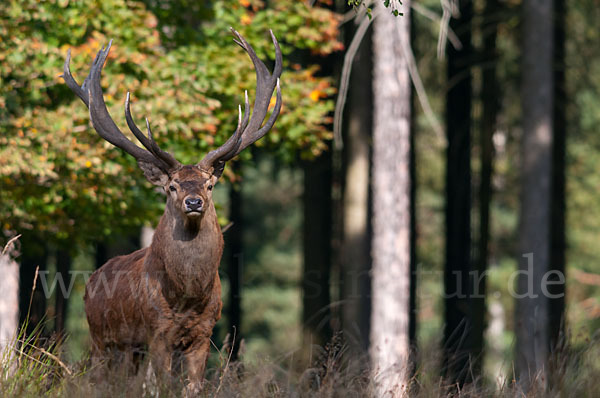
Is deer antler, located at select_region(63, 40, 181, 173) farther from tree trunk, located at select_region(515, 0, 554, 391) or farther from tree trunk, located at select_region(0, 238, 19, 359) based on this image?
tree trunk, located at select_region(515, 0, 554, 391)

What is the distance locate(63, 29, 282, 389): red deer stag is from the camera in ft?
24.0

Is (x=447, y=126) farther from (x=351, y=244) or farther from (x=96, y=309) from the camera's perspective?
(x=96, y=309)

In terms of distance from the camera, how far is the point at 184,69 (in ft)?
38.6

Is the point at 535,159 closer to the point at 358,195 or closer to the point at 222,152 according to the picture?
the point at 358,195

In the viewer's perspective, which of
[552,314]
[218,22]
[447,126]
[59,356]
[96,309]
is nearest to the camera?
[59,356]

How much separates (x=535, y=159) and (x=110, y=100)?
6.23 metres

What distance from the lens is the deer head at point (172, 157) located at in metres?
7.30

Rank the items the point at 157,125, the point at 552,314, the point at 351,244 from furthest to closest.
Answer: the point at 552,314 < the point at 351,244 < the point at 157,125

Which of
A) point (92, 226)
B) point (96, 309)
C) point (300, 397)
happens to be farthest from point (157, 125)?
point (300, 397)

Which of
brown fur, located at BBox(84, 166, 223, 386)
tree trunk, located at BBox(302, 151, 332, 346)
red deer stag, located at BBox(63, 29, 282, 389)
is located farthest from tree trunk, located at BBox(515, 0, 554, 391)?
brown fur, located at BBox(84, 166, 223, 386)

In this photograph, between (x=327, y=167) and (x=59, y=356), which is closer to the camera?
(x=59, y=356)

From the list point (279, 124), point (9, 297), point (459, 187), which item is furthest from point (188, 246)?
point (459, 187)

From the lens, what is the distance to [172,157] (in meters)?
7.63

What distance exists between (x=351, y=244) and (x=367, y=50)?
3344 mm
